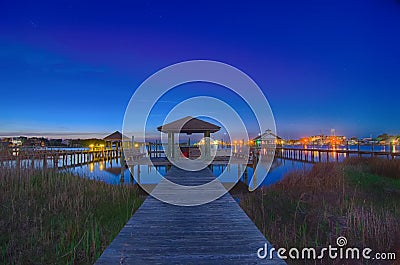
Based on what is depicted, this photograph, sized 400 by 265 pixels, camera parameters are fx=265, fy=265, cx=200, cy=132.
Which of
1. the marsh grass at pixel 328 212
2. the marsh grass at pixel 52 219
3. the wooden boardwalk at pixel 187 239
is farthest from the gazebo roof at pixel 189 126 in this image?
the wooden boardwalk at pixel 187 239

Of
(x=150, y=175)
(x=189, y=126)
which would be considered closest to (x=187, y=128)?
(x=189, y=126)

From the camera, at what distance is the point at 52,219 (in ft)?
17.8

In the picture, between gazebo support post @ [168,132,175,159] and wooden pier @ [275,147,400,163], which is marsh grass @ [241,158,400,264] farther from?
wooden pier @ [275,147,400,163]

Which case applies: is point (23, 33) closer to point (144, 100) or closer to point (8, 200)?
point (144, 100)

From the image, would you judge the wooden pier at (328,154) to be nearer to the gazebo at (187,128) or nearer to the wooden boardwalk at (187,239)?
the gazebo at (187,128)

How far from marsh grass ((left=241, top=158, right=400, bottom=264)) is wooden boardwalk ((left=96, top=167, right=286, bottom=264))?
3.87ft

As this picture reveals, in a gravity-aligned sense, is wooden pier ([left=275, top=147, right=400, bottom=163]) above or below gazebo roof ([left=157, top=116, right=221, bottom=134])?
below

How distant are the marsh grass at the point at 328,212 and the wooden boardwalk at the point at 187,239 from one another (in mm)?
1180

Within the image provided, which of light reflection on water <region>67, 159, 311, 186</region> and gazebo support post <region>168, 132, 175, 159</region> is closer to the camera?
light reflection on water <region>67, 159, 311, 186</region>

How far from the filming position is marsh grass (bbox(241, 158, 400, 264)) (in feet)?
16.0

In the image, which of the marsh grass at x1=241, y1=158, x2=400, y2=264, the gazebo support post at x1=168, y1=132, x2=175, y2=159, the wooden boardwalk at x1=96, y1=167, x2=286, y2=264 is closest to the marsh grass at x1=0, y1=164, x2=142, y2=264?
the wooden boardwalk at x1=96, y1=167, x2=286, y2=264

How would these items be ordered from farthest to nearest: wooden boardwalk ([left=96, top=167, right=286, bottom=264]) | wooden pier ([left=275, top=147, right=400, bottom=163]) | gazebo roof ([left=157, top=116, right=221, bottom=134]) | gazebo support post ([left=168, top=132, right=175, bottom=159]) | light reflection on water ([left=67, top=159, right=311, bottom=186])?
wooden pier ([left=275, top=147, right=400, bottom=163]) < gazebo support post ([left=168, top=132, right=175, bottom=159]) < gazebo roof ([left=157, top=116, right=221, bottom=134]) < light reflection on water ([left=67, top=159, right=311, bottom=186]) < wooden boardwalk ([left=96, top=167, right=286, bottom=264])

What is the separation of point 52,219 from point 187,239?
3460 mm

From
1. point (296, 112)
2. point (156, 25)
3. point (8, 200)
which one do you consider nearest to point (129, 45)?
point (156, 25)
